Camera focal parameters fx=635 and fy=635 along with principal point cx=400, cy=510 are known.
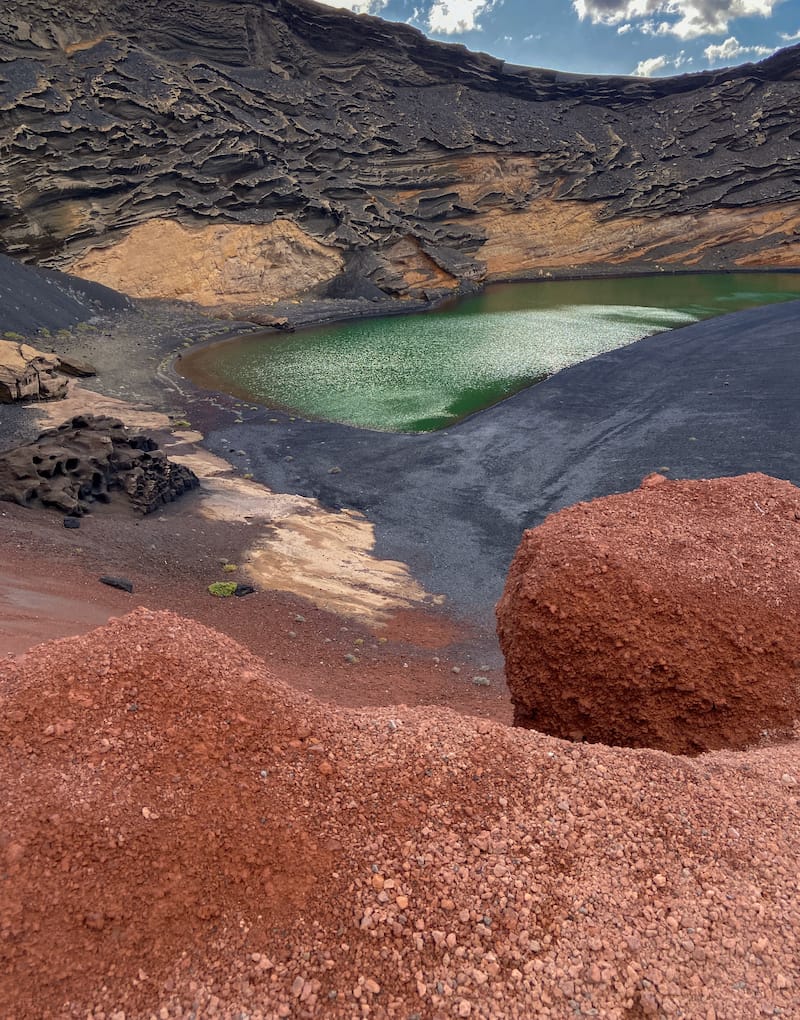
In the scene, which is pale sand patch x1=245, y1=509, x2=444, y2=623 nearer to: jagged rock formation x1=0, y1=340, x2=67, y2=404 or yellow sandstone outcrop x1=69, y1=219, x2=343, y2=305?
jagged rock formation x1=0, y1=340, x2=67, y2=404

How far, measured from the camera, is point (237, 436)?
1010 inches

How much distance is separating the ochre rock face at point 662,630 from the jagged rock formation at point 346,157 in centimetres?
5004

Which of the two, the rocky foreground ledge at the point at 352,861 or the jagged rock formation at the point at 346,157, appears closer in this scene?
the rocky foreground ledge at the point at 352,861

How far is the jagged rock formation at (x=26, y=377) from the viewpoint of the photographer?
79.3ft

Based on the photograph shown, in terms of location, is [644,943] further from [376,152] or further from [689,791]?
[376,152]

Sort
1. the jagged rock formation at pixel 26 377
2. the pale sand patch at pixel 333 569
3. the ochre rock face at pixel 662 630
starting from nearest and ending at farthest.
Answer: the ochre rock face at pixel 662 630 → the pale sand patch at pixel 333 569 → the jagged rock formation at pixel 26 377

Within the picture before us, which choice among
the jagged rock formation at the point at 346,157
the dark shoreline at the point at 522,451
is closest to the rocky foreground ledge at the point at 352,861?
the dark shoreline at the point at 522,451

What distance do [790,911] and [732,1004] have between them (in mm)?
694

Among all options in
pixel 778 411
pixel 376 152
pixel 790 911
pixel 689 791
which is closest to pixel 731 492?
pixel 689 791

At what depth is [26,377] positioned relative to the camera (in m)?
24.8

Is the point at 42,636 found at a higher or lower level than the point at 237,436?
higher

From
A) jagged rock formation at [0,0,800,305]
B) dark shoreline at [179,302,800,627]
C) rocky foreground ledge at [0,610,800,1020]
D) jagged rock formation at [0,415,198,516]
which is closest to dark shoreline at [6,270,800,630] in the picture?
dark shoreline at [179,302,800,627]

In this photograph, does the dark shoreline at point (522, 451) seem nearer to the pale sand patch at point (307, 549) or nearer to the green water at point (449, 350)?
the pale sand patch at point (307, 549)

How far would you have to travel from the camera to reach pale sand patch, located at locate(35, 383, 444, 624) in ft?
46.2
